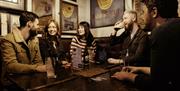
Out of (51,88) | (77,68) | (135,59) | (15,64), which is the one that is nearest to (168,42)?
(51,88)

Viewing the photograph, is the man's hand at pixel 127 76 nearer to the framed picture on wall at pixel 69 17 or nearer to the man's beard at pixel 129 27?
the man's beard at pixel 129 27

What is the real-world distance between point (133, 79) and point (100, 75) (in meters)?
0.43

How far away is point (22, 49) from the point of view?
7.77 ft

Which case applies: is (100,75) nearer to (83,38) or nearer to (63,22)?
(83,38)

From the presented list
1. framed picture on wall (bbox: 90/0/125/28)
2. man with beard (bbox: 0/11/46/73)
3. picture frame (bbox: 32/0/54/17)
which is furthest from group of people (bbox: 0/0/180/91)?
framed picture on wall (bbox: 90/0/125/28)

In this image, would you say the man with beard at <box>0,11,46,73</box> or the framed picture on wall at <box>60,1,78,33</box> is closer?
the man with beard at <box>0,11,46,73</box>

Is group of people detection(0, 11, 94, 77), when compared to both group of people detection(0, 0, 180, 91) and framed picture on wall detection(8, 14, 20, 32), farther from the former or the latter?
framed picture on wall detection(8, 14, 20, 32)

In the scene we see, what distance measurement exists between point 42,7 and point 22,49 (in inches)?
64.3

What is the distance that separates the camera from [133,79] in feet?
4.33

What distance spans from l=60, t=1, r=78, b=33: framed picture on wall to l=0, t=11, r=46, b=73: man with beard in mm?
1687

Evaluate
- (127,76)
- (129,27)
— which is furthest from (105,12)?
(127,76)

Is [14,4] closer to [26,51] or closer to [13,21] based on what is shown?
[13,21]

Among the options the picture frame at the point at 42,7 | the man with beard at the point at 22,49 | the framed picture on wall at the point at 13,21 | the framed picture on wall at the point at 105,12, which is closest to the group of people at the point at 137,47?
the man with beard at the point at 22,49

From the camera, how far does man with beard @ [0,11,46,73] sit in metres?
2.02
